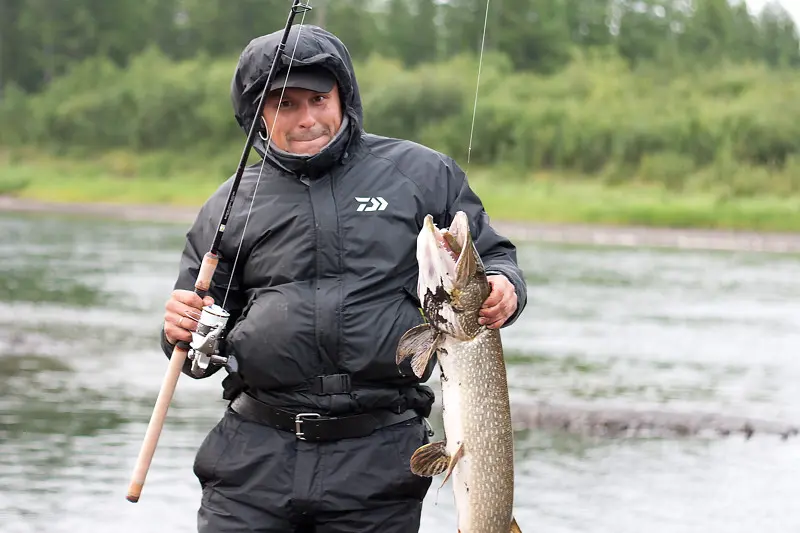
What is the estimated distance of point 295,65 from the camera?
4.04 metres

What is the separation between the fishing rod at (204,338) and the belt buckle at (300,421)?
23 centimetres

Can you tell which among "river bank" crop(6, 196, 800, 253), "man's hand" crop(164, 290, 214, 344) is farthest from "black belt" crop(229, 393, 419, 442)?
"river bank" crop(6, 196, 800, 253)

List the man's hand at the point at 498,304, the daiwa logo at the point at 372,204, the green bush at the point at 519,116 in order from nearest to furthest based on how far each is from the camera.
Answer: the man's hand at the point at 498,304 → the daiwa logo at the point at 372,204 → the green bush at the point at 519,116

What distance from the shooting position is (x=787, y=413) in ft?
36.5

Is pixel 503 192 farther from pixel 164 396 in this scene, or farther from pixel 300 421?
pixel 300 421

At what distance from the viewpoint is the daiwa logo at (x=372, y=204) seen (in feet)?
13.3

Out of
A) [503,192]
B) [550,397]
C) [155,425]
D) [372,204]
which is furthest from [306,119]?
[503,192]

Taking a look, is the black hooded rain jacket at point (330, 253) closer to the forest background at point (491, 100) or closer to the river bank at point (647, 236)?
the river bank at point (647, 236)

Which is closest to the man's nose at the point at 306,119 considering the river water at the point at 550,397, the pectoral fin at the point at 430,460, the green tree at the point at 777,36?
the pectoral fin at the point at 430,460

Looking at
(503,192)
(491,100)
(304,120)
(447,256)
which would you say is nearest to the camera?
(447,256)

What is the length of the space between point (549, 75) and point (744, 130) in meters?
14.8

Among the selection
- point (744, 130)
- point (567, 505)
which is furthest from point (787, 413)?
point (744, 130)

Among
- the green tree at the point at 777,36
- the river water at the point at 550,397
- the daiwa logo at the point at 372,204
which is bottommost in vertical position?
the river water at the point at 550,397

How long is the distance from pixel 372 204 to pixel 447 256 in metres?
0.40
